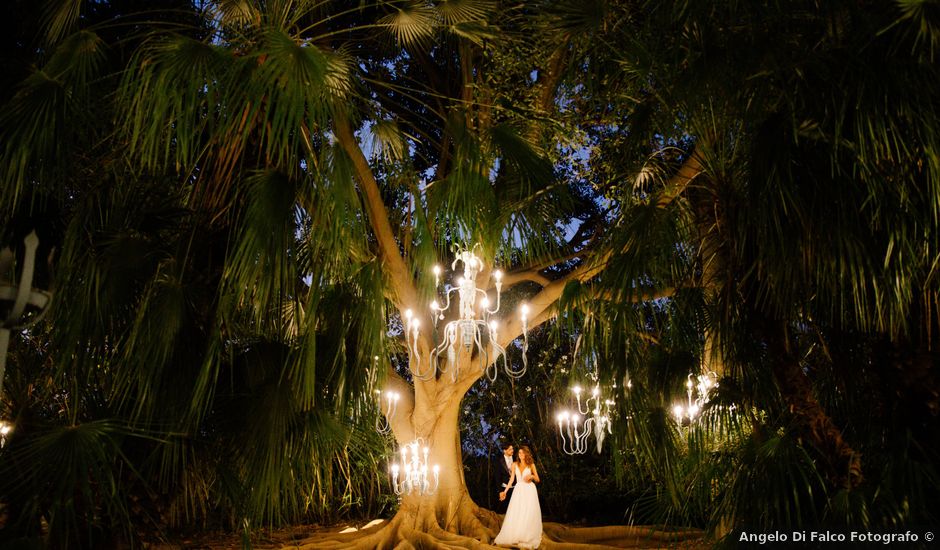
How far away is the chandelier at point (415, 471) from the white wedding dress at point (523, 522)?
0.82 m

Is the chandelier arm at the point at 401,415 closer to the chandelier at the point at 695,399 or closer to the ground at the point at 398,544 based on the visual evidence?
the ground at the point at 398,544

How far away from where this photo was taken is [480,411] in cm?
1080

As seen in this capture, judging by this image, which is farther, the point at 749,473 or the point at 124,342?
the point at 124,342

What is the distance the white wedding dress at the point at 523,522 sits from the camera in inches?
289

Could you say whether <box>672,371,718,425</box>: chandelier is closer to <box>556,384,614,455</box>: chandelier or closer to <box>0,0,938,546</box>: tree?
<box>0,0,938,546</box>: tree

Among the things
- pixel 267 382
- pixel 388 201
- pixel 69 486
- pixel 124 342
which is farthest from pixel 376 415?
pixel 388 201

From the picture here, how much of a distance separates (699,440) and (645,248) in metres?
0.82

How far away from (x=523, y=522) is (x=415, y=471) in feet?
4.40

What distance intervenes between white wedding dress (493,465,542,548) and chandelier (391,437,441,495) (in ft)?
Result: 2.70

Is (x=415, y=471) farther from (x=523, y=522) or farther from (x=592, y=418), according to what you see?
(x=592, y=418)

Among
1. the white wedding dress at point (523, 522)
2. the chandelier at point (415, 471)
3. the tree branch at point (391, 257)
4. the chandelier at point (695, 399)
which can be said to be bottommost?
the white wedding dress at point (523, 522)

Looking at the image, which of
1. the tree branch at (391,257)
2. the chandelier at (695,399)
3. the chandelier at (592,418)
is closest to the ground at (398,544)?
the chandelier at (592,418)

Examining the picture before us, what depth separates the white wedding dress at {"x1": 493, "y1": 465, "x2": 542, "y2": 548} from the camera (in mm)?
7328

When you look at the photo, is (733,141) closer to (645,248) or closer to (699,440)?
(645,248)
